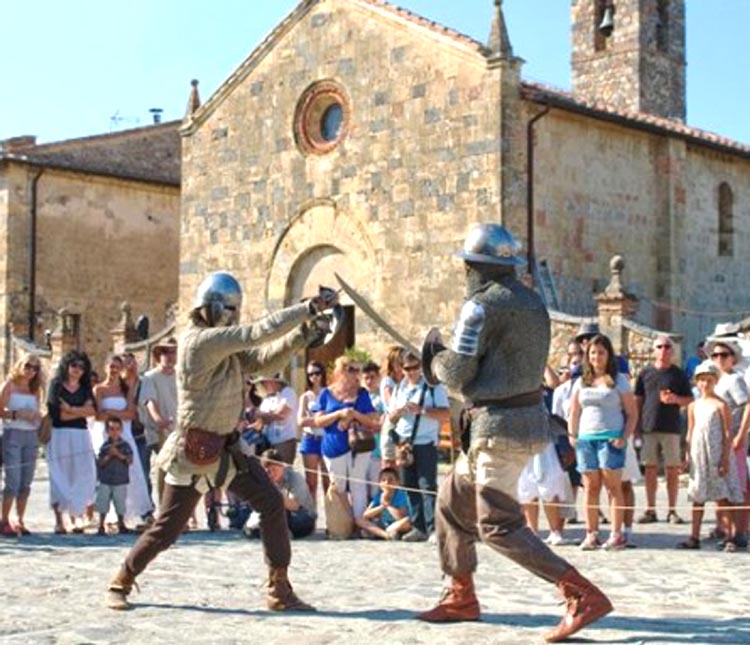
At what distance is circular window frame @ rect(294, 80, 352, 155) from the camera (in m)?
24.5

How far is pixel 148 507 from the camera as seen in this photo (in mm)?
12336

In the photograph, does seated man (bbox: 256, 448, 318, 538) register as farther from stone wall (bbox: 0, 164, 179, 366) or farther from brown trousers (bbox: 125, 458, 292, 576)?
stone wall (bbox: 0, 164, 179, 366)

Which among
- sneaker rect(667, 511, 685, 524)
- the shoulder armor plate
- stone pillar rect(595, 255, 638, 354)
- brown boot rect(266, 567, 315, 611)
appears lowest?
brown boot rect(266, 567, 315, 611)

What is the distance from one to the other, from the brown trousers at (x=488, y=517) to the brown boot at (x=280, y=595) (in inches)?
38.0

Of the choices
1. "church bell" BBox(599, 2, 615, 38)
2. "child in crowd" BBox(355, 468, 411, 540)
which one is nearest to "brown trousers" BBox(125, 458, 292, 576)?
"child in crowd" BBox(355, 468, 411, 540)

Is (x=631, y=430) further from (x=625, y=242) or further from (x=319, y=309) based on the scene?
(x=625, y=242)

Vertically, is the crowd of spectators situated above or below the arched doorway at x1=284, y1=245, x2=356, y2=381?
below

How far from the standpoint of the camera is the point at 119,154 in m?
33.2

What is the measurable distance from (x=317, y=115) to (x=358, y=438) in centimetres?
1412

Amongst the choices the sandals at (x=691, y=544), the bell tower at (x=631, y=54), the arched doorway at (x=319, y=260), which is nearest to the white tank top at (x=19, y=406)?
the sandals at (x=691, y=544)

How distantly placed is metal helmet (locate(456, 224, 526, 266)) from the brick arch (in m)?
16.8

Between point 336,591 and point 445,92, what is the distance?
1540cm

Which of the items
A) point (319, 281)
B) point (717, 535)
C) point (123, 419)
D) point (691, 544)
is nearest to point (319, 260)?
point (319, 281)

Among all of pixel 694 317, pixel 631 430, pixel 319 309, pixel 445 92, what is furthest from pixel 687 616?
pixel 694 317
